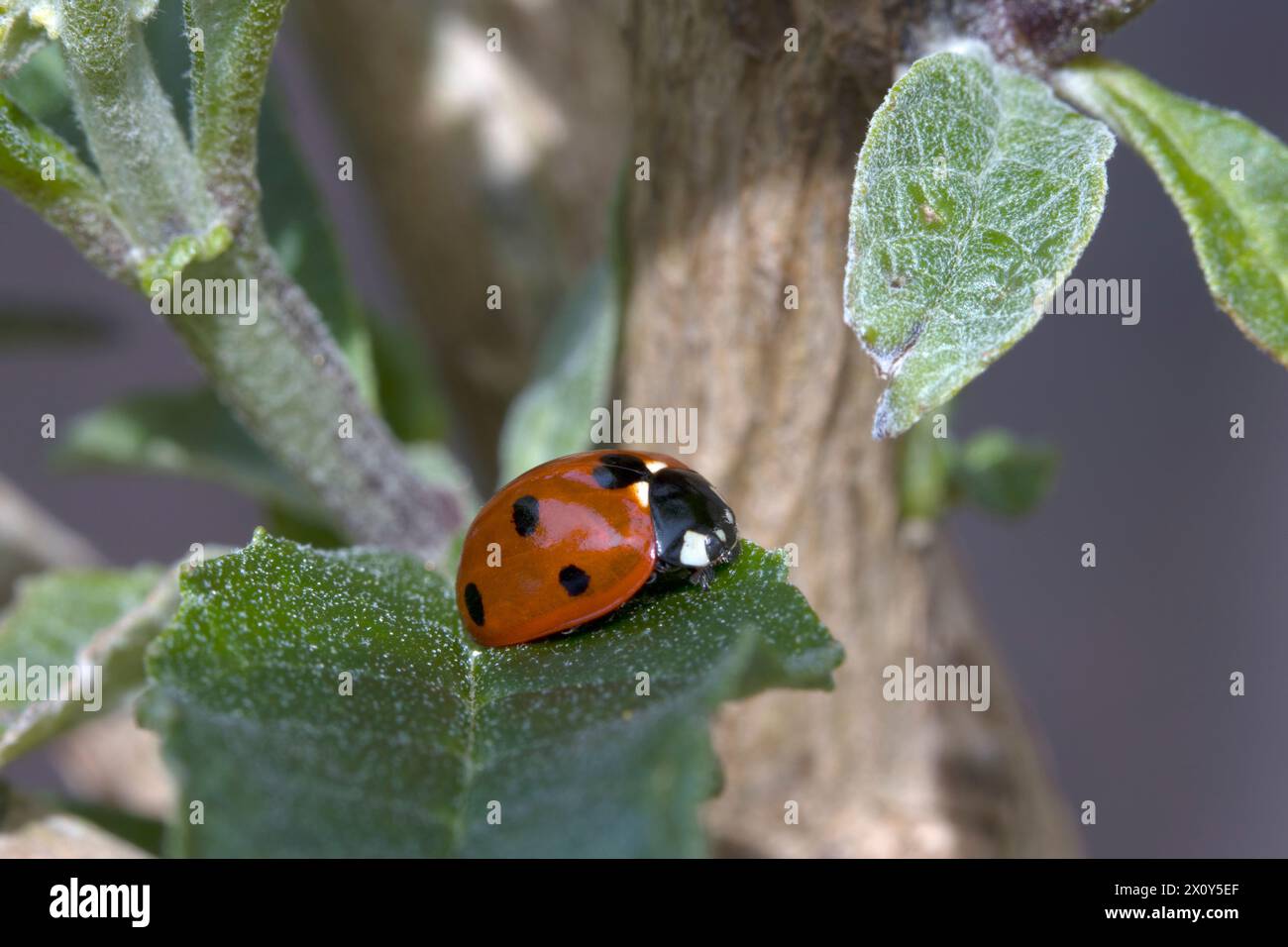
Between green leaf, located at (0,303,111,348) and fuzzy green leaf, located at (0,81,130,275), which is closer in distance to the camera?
fuzzy green leaf, located at (0,81,130,275)

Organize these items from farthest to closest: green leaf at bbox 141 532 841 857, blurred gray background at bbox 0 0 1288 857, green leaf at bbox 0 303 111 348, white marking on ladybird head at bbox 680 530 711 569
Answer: blurred gray background at bbox 0 0 1288 857
green leaf at bbox 0 303 111 348
white marking on ladybird head at bbox 680 530 711 569
green leaf at bbox 141 532 841 857

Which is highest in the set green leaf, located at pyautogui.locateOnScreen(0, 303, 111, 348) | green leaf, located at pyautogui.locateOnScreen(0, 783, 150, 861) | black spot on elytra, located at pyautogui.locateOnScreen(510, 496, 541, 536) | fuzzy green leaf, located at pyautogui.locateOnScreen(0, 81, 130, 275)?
green leaf, located at pyautogui.locateOnScreen(0, 303, 111, 348)

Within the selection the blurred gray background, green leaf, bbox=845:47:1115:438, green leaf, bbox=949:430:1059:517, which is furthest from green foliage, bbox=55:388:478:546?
the blurred gray background

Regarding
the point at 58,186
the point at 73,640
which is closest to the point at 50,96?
the point at 58,186

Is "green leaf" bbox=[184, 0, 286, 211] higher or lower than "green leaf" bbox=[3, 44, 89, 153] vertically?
lower

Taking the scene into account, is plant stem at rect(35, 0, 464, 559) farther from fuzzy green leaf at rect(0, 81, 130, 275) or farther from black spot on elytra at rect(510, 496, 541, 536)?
black spot on elytra at rect(510, 496, 541, 536)

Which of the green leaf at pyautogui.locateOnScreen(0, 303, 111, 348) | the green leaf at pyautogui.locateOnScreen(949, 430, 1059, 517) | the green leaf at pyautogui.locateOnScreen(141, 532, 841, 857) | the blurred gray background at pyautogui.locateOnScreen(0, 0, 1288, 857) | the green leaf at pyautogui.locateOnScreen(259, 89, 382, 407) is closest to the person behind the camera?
the green leaf at pyautogui.locateOnScreen(141, 532, 841, 857)
